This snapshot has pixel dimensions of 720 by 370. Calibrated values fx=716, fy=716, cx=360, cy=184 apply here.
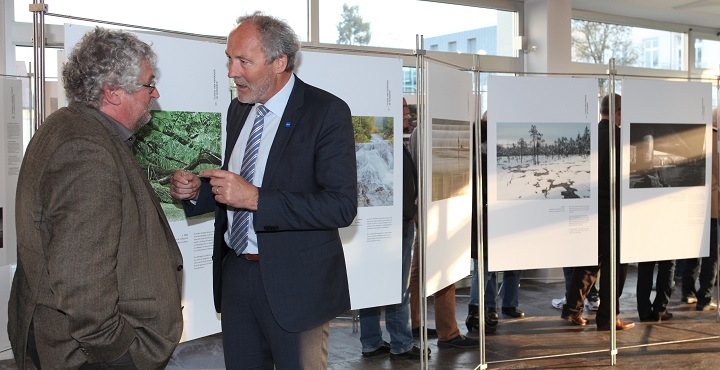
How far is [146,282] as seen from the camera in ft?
6.00

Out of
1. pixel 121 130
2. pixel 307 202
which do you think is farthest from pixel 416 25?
pixel 121 130

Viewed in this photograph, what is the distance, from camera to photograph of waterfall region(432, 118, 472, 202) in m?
3.96

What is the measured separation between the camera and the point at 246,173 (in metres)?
2.37

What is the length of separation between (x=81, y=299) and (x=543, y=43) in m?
7.05

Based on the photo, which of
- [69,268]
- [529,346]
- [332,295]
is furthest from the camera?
[529,346]

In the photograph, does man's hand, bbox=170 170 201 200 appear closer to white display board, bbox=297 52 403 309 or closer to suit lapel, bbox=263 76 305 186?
suit lapel, bbox=263 76 305 186

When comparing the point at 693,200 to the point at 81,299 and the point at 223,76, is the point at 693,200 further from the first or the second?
the point at 81,299

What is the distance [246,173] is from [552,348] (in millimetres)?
3652

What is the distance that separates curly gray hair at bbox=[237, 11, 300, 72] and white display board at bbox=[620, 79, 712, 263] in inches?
122

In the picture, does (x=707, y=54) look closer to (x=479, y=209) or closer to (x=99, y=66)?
(x=479, y=209)

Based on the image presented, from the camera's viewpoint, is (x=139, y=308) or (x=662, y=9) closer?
(x=139, y=308)

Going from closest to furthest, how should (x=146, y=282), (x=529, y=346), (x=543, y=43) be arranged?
1. (x=146, y=282)
2. (x=529, y=346)
3. (x=543, y=43)

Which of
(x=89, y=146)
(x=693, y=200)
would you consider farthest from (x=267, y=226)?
(x=693, y=200)

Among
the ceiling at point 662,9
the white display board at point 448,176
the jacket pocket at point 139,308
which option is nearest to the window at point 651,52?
the ceiling at point 662,9
